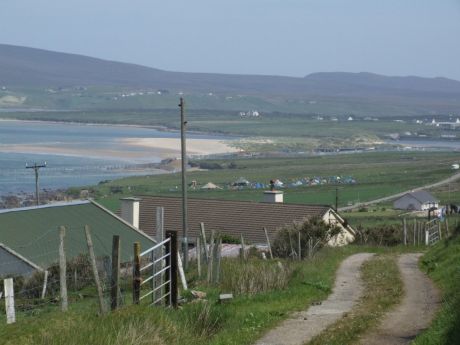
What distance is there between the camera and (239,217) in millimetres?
34812

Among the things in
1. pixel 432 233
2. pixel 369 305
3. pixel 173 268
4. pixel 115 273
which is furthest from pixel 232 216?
pixel 115 273

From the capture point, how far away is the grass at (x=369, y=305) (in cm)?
1038

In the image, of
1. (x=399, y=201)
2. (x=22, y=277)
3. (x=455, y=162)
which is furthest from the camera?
(x=455, y=162)

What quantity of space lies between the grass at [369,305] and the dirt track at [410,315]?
4.3 inches

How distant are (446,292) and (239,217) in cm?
2143

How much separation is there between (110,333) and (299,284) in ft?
20.2

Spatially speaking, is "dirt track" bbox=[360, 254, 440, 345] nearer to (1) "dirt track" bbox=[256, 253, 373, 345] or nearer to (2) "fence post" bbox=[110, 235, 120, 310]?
(1) "dirt track" bbox=[256, 253, 373, 345]

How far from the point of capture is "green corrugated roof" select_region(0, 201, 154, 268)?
77.8 feet

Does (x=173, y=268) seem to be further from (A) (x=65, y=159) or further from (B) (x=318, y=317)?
(A) (x=65, y=159)

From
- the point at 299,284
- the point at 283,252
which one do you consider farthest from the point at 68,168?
the point at 299,284

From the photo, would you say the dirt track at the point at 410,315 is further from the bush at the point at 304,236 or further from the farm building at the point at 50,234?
the bush at the point at 304,236

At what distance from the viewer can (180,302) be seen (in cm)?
1205

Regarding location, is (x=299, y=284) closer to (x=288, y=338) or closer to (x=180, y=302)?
(x=180, y=302)

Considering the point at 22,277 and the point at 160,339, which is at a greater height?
the point at 160,339
